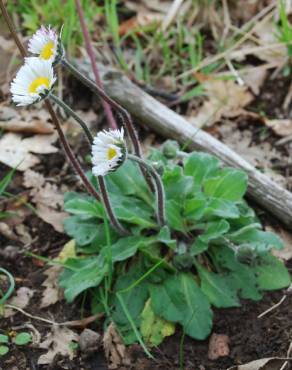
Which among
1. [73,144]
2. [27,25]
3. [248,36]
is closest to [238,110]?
[248,36]

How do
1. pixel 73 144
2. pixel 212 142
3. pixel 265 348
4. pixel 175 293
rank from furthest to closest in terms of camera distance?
pixel 73 144 → pixel 212 142 → pixel 175 293 → pixel 265 348

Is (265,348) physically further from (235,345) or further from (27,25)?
(27,25)

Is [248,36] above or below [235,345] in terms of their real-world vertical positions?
above

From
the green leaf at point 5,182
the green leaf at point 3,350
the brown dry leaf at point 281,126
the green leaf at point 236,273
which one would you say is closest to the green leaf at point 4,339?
the green leaf at point 3,350

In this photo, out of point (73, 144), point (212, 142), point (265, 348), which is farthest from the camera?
point (73, 144)

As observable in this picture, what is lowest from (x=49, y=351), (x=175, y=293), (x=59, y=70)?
(x=49, y=351)

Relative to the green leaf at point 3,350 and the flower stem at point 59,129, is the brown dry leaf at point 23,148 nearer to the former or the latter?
the flower stem at point 59,129

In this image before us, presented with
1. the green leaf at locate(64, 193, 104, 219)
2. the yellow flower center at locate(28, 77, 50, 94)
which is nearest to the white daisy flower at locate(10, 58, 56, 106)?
the yellow flower center at locate(28, 77, 50, 94)

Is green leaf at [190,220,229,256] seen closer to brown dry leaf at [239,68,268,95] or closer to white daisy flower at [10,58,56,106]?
white daisy flower at [10,58,56,106]
